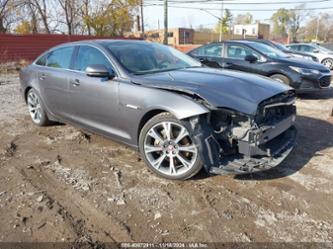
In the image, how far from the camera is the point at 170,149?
142 inches

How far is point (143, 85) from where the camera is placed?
376cm

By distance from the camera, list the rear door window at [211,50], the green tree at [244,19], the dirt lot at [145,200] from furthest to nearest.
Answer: the green tree at [244,19], the rear door window at [211,50], the dirt lot at [145,200]

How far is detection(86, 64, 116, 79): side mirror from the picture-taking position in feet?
13.0

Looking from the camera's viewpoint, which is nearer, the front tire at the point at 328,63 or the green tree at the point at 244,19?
the front tire at the point at 328,63

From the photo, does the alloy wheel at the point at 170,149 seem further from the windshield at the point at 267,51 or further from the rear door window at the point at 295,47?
the rear door window at the point at 295,47

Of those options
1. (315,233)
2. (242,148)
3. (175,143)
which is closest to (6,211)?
(175,143)

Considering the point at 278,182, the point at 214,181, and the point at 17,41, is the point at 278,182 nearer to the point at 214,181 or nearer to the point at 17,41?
the point at 214,181

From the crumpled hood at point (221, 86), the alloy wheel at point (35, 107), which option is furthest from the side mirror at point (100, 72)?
the alloy wheel at point (35, 107)

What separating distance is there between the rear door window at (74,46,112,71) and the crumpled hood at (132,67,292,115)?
64 cm

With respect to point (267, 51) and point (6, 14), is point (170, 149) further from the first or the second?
point (6, 14)

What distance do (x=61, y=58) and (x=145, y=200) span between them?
9.66 ft

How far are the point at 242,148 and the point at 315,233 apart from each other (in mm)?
1010

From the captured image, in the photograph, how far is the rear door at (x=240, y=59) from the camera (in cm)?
827

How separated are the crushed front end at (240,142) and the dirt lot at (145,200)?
0.94 feet
